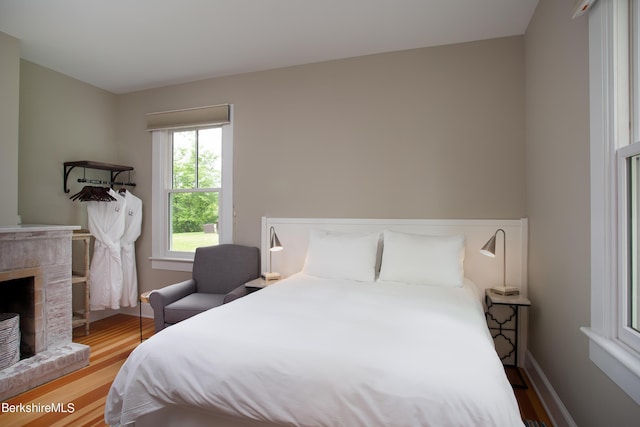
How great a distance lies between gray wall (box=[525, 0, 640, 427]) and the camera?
1538 millimetres

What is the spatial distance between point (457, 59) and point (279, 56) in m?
1.60

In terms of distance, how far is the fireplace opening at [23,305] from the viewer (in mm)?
2498

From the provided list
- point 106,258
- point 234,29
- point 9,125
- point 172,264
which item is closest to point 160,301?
point 172,264

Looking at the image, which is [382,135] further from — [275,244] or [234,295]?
[234,295]

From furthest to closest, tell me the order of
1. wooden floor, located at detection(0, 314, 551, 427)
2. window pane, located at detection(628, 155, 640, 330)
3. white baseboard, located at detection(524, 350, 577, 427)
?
wooden floor, located at detection(0, 314, 551, 427) < white baseboard, located at detection(524, 350, 577, 427) < window pane, located at detection(628, 155, 640, 330)

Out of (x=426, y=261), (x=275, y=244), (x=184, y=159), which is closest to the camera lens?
(x=426, y=261)

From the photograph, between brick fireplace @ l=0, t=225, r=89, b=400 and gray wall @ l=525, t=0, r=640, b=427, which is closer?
gray wall @ l=525, t=0, r=640, b=427

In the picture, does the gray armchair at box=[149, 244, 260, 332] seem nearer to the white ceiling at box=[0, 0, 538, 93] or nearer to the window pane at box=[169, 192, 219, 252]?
the window pane at box=[169, 192, 219, 252]

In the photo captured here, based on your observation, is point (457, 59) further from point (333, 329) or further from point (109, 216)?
point (109, 216)

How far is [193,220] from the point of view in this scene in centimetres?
372

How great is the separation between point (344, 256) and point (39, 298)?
8.02 feet

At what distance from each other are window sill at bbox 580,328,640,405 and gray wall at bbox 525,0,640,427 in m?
→ 0.06

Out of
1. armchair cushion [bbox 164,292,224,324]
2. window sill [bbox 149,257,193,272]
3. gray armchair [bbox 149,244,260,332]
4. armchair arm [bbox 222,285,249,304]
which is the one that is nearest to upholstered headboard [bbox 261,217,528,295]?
gray armchair [bbox 149,244,260,332]

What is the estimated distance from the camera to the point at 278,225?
10.6 ft
